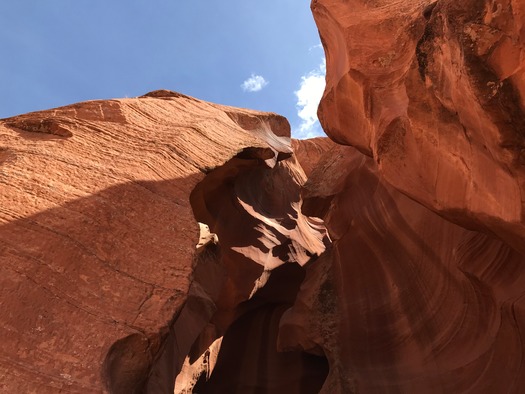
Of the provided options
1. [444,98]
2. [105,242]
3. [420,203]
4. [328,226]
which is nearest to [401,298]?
[328,226]

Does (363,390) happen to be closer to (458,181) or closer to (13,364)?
(458,181)

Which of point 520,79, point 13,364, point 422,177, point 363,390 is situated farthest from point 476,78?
point 363,390

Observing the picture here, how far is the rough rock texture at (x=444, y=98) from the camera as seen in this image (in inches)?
149

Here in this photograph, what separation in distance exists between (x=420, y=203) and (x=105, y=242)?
11.9ft

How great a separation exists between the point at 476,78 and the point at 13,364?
4.14m

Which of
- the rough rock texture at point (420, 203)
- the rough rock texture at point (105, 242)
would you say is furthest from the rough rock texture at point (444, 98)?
the rough rock texture at point (105, 242)

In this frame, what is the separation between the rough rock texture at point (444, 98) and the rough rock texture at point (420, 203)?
0.01 m

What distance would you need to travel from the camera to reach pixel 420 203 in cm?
592

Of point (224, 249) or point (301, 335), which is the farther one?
point (224, 249)

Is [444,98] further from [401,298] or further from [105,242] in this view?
[401,298]

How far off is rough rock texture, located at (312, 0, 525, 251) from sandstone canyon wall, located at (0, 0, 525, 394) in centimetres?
2

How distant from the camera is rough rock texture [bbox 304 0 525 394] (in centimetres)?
398

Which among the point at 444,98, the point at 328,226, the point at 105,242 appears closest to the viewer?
the point at 444,98

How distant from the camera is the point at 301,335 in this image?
940cm
